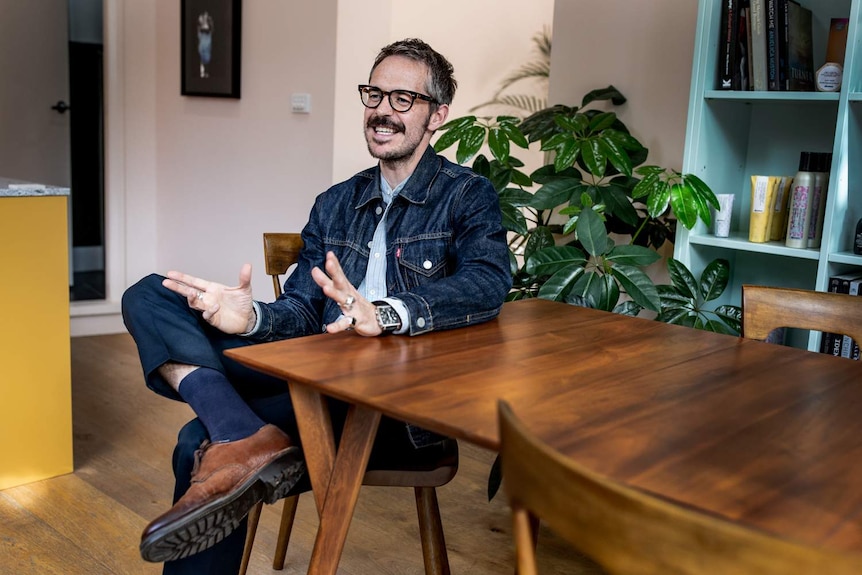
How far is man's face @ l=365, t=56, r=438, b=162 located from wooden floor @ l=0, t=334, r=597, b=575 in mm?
1062

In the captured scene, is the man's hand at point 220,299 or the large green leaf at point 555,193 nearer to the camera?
the man's hand at point 220,299

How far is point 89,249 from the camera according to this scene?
5.93 metres

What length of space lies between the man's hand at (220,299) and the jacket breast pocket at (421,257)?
34 cm

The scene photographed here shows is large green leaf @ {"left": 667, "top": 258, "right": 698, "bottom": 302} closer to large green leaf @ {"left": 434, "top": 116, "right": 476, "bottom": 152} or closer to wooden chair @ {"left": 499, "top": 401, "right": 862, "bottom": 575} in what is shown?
large green leaf @ {"left": 434, "top": 116, "right": 476, "bottom": 152}

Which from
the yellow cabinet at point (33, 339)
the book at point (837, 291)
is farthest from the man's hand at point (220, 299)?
the book at point (837, 291)

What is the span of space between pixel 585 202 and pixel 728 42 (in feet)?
1.99

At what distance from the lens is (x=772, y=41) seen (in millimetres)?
2445

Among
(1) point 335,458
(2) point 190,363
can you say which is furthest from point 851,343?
(2) point 190,363

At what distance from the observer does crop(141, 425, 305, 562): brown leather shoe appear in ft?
4.26

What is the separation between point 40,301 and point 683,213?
1.91 metres

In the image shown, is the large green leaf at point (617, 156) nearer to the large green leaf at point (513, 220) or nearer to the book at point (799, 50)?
the large green leaf at point (513, 220)

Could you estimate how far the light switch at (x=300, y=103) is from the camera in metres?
4.08

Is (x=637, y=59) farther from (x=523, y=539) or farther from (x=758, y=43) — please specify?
(x=523, y=539)

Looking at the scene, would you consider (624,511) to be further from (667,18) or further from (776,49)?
(667,18)
